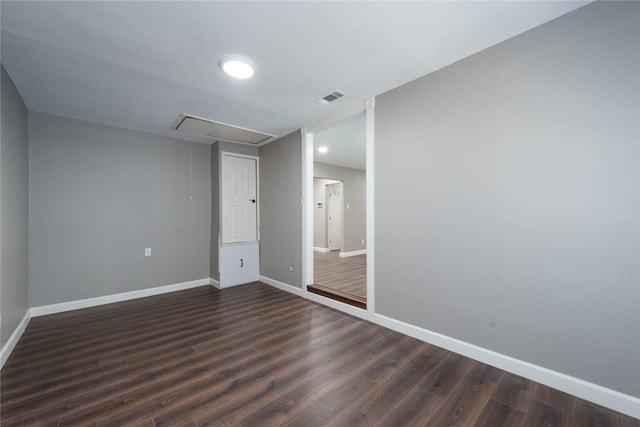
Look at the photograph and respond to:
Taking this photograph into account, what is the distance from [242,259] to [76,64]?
3160mm

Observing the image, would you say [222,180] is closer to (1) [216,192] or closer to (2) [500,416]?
(1) [216,192]

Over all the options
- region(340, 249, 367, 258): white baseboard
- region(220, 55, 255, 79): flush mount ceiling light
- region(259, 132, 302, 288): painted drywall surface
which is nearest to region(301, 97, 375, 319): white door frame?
region(259, 132, 302, 288): painted drywall surface

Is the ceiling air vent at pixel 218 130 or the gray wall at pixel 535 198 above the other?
the ceiling air vent at pixel 218 130

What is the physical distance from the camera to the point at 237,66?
7.24 feet

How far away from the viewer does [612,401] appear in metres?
1.56

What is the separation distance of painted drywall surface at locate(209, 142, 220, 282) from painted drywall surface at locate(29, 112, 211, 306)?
111 mm

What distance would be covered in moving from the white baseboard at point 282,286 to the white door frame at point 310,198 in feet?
0.45

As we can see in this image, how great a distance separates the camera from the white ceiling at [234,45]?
5.34 feet

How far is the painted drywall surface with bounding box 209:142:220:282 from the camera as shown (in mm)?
4277

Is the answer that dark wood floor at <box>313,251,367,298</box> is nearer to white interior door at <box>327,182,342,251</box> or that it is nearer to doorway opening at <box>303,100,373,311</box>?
doorway opening at <box>303,100,373,311</box>

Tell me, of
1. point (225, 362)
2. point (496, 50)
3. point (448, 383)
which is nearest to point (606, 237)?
point (448, 383)

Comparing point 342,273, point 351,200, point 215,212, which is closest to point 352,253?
point 351,200

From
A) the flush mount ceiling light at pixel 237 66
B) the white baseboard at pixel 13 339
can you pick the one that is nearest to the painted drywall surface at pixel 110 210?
the white baseboard at pixel 13 339

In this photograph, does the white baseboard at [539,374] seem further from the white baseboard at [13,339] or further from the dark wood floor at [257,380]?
the white baseboard at [13,339]
